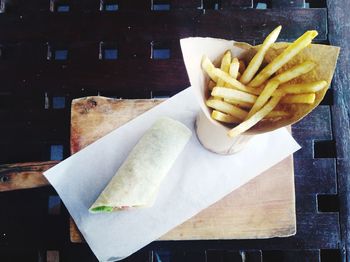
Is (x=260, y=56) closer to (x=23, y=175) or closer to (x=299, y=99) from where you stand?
(x=299, y=99)

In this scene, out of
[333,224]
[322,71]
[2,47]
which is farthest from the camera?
[2,47]

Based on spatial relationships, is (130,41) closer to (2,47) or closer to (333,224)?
(2,47)

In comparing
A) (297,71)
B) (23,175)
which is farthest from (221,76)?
(23,175)

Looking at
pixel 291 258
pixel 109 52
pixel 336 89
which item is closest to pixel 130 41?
pixel 109 52

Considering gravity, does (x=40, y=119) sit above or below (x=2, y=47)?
below

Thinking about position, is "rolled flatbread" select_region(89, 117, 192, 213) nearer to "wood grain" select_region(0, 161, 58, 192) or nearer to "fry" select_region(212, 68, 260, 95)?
"wood grain" select_region(0, 161, 58, 192)

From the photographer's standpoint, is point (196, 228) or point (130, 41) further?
point (130, 41)

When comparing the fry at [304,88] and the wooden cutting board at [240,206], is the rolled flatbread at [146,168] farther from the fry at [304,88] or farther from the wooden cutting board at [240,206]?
the fry at [304,88]

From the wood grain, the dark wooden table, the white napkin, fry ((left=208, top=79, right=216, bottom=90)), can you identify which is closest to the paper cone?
fry ((left=208, top=79, right=216, bottom=90))
